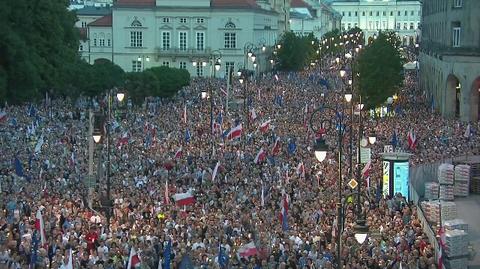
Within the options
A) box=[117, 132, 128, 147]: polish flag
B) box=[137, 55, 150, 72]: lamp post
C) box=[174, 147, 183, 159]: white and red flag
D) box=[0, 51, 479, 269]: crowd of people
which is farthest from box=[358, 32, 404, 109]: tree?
box=[137, 55, 150, 72]: lamp post

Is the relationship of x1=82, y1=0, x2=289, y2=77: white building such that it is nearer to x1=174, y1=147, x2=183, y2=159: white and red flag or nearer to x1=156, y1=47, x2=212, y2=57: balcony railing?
x1=156, y1=47, x2=212, y2=57: balcony railing

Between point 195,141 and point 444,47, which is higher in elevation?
point 444,47

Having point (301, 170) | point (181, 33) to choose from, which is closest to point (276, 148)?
point (301, 170)

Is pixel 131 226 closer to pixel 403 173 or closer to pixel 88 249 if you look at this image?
pixel 88 249

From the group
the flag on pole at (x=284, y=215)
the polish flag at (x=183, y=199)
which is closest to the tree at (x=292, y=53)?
the polish flag at (x=183, y=199)

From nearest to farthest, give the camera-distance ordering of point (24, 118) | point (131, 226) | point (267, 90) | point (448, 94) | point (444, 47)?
point (131, 226), point (24, 118), point (448, 94), point (444, 47), point (267, 90)

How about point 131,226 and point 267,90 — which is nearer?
point 131,226

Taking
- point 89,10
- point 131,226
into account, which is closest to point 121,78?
point 131,226

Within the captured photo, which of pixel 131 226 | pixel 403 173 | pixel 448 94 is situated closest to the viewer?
pixel 131 226
